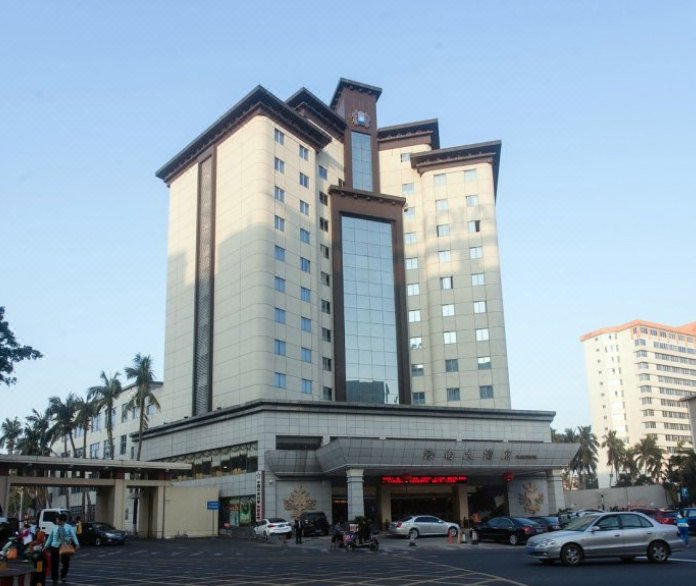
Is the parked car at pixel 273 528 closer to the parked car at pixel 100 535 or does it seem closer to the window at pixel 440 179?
the parked car at pixel 100 535

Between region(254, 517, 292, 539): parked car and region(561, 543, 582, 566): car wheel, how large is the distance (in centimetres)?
3047

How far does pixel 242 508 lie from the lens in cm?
5862

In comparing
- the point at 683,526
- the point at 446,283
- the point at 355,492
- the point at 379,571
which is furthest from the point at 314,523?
the point at 446,283

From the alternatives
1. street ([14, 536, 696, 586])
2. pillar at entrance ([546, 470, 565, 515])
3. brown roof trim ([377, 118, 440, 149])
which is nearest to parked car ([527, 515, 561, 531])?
street ([14, 536, 696, 586])

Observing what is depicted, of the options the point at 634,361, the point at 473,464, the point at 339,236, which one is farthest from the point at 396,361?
the point at 634,361

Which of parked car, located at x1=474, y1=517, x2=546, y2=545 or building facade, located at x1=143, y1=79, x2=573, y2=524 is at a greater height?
building facade, located at x1=143, y1=79, x2=573, y2=524

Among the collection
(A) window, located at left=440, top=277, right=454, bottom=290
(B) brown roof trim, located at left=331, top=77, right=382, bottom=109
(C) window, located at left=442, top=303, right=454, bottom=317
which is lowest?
(C) window, located at left=442, top=303, right=454, bottom=317

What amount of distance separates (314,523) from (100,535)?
1508cm

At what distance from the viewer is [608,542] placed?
74.9 feet

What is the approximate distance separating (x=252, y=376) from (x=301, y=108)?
Result: 32798 mm

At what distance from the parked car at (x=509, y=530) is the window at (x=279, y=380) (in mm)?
26774

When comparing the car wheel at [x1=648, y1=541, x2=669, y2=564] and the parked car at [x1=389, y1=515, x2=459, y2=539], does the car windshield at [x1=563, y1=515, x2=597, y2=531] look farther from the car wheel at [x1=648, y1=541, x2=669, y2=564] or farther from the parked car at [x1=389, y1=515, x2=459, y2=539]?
the parked car at [x1=389, y1=515, x2=459, y2=539]

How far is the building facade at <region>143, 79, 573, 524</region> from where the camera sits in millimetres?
59281

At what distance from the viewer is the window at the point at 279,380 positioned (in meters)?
64.2
